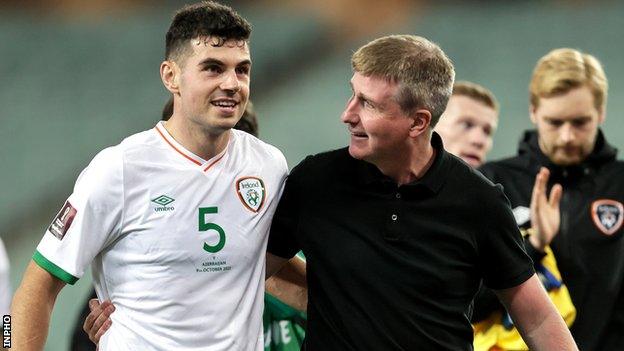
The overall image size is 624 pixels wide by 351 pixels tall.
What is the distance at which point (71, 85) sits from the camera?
698 cm

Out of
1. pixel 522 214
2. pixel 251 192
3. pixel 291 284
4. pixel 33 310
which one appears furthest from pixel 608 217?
pixel 33 310

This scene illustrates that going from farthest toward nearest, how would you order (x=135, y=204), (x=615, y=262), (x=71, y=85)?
(x=71, y=85), (x=615, y=262), (x=135, y=204)

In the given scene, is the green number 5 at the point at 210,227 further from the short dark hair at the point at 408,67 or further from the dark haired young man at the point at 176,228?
the short dark hair at the point at 408,67

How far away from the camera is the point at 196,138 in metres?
2.88

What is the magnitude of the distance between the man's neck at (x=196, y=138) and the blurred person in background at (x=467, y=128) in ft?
6.51

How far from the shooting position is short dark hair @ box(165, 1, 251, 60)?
2.85 m

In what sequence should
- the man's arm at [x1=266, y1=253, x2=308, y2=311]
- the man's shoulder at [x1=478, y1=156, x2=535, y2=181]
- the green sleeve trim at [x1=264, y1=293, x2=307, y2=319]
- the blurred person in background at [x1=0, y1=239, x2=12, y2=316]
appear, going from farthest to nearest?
1. the man's shoulder at [x1=478, y1=156, x2=535, y2=181]
2. the blurred person in background at [x1=0, y1=239, x2=12, y2=316]
3. the green sleeve trim at [x1=264, y1=293, x2=307, y2=319]
4. the man's arm at [x1=266, y1=253, x2=308, y2=311]

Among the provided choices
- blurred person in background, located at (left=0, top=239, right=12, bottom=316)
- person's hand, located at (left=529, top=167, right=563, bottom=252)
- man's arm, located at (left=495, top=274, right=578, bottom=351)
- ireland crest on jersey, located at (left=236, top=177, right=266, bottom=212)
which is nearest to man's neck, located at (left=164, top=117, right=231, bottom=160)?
ireland crest on jersey, located at (left=236, top=177, right=266, bottom=212)

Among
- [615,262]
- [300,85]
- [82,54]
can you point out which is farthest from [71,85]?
[615,262]

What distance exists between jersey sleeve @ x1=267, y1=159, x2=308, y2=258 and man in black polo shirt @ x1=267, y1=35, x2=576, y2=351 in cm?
4

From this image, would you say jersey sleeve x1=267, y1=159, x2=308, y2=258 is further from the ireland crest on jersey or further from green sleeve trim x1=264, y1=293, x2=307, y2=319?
green sleeve trim x1=264, y1=293, x2=307, y2=319

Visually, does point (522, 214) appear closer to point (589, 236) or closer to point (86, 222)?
point (589, 236)

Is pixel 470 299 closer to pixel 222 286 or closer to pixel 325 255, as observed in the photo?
pixel 325 255

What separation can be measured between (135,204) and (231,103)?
0.35 meters
